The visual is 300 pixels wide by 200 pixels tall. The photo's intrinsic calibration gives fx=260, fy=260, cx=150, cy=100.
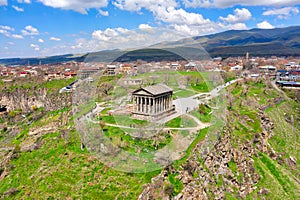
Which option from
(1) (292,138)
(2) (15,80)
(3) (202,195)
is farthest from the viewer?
(2) (15,80)

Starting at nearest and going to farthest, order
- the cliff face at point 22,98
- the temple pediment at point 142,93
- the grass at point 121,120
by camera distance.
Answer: the grass at point 121,120
the temple pediment at point 142,93
the cliff face at point 22,98

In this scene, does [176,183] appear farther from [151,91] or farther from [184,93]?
[184,93]

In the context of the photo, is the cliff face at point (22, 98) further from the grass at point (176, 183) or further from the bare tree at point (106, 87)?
the grass at point (176, 183)

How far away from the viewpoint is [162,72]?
60.8 metres

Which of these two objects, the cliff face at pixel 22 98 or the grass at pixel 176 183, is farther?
the cliff face at pixel 22 98

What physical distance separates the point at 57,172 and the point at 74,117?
40.7 feet

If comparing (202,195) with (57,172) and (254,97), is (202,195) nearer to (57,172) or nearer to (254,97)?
(57,172)

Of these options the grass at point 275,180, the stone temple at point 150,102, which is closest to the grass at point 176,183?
the stone temple at point 150,102

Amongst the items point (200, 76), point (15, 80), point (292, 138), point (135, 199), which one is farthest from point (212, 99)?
point (15, 80)

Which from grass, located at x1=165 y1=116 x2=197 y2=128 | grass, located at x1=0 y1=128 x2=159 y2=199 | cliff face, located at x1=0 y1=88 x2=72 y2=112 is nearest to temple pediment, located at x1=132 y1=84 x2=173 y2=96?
grass, located at x1=165 y1=116 x2=197 y2=128

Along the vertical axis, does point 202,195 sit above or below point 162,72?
below

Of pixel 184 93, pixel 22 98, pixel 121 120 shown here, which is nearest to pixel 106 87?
pixel 184 93

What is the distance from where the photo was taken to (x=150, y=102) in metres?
29.2

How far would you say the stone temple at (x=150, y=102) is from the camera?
29.2 metres
